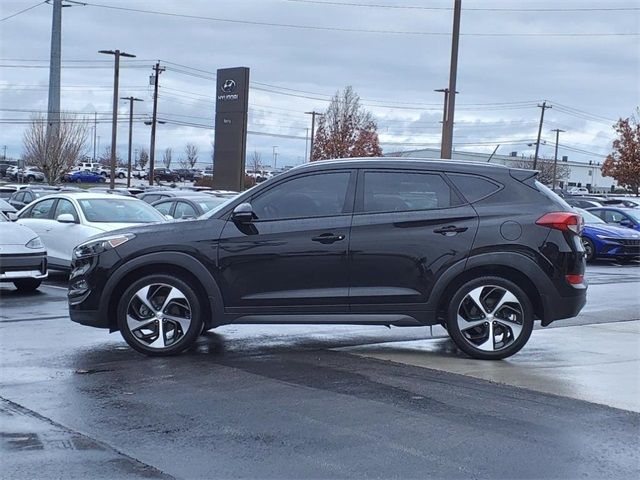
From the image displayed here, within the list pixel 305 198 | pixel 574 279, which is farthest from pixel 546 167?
pixel 305 198

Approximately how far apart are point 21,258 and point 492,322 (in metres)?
7.98

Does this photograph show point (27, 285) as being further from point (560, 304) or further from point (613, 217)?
point (613, 217)

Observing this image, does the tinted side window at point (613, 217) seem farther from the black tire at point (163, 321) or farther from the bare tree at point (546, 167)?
the bare tree at point (546, 167)

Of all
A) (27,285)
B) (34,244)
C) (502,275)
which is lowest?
(27,285)

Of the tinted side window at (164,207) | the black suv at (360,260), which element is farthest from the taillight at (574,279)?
the tinted side window at (164,207)

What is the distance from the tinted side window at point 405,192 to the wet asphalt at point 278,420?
5.02ft

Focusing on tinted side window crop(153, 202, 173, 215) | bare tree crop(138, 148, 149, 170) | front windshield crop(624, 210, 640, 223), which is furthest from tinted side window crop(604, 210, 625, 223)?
bare tree crop(138, 148, 149, 170)

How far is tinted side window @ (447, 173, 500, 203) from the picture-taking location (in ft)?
26.4

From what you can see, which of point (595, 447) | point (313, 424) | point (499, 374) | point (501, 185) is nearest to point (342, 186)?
point (501, 185)

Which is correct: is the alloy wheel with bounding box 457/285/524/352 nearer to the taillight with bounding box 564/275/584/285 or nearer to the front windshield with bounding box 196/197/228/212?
the taillight with bounding box 564/275/584/285

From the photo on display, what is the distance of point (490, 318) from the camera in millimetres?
7938

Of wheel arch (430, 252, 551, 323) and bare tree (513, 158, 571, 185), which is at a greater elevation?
bare tree (513, 158, 571, 185)

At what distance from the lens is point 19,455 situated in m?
5.05

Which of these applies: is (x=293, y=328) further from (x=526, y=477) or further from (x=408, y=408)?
(x=526, y=477)
